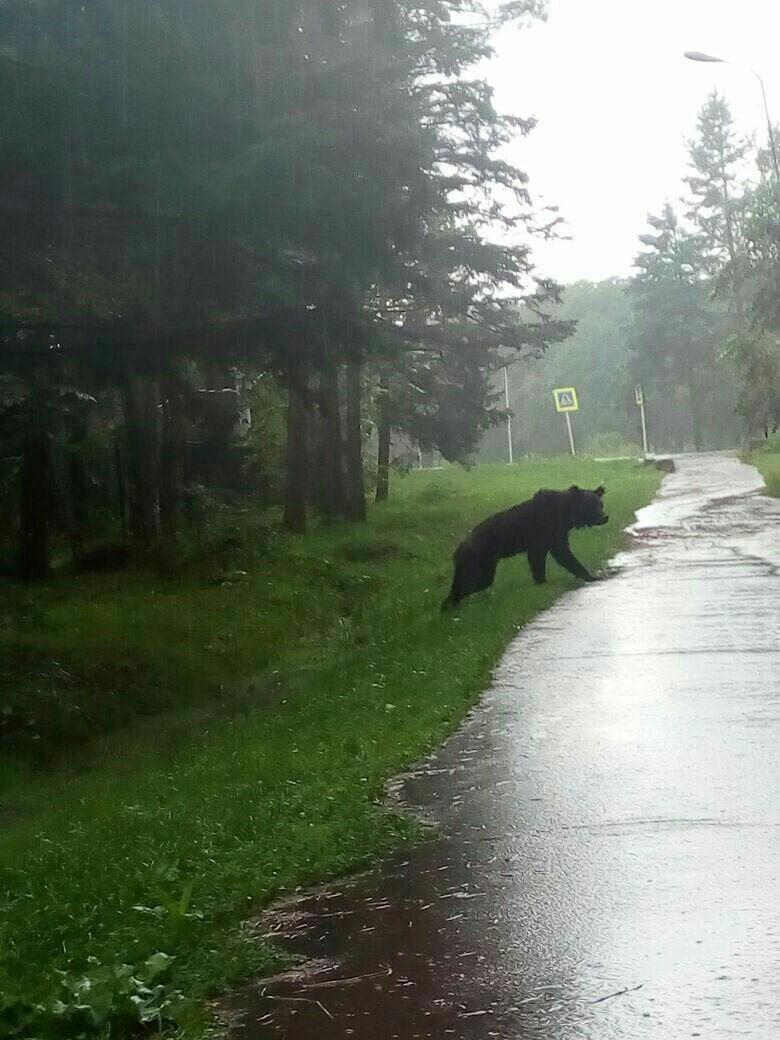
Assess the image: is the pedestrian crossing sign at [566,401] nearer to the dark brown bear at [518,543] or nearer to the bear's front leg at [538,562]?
the dark brown bear at [518,543]

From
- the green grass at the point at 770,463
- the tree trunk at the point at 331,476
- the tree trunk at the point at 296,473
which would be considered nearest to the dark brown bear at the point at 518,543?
the tree trunk at the point at 296,473

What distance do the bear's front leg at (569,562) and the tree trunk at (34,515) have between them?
997 centimetres

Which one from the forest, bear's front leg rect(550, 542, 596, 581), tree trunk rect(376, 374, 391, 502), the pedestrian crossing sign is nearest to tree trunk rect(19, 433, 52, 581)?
the forest

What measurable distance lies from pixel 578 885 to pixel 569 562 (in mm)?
11673

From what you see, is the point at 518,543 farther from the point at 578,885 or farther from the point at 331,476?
the point at 331,476

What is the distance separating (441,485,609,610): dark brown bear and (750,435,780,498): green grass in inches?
453

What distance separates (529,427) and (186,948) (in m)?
111

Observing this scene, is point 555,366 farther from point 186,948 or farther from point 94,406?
point 186,948

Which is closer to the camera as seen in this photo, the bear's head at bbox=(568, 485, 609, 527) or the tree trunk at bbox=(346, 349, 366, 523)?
the bear's head at bbox=(568, 485, 609, 527)

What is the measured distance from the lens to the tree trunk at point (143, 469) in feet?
71.6

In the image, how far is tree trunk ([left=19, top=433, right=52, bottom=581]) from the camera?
920 inches

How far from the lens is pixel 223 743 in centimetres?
1123

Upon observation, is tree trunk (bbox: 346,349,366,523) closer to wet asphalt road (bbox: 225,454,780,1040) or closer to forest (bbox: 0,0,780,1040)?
forest (bbox: 0,0,780,1040)

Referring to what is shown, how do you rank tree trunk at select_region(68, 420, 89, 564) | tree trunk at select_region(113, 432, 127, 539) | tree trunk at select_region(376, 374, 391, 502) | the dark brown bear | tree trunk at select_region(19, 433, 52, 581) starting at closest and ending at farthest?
the dark brown bear < tree trunk at select_region(19, 433, 52, 581) < tree trunk at select_region(68, 420, 89, 564) < tree trunk at select_region(113, 432, 127, 539) < tree trunk at select_region(376, 374, 391, 502)
